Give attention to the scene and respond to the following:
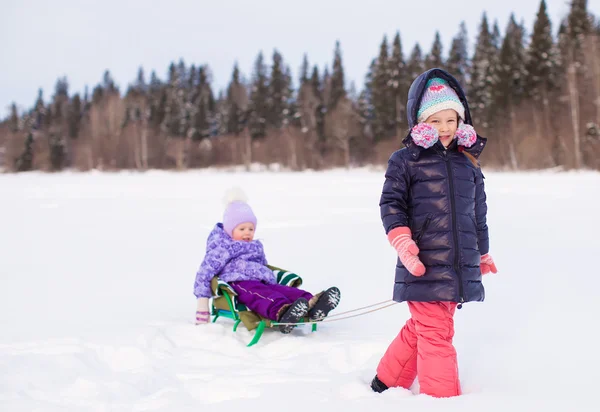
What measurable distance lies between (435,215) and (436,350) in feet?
2.12

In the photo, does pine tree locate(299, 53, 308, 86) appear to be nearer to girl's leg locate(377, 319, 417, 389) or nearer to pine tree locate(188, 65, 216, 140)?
pine tree locate(188, 65, 216, 140)

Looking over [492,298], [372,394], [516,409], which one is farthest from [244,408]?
[492,298]

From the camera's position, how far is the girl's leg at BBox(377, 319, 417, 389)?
2678 mm

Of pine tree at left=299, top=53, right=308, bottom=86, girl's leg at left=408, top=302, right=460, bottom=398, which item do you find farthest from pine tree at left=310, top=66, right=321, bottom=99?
girl's leg at left=408, top=302, right=460, bottom=398

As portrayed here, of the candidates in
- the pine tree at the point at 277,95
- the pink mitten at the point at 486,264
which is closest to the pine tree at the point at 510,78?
the pine tree at the point at 277,95

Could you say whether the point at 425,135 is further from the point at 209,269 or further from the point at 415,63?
the point at 415,63

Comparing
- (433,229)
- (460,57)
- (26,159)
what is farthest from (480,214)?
(26,159)

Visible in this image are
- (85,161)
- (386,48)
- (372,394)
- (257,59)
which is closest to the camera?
(372,394)

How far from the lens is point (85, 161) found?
4812cm

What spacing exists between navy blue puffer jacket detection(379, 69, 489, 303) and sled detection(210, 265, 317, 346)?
1403 mm

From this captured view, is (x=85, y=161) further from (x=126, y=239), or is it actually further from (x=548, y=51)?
(x=126, y=239)

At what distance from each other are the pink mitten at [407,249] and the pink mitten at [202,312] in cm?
208

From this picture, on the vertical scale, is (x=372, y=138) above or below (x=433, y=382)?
above

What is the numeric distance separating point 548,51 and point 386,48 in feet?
42.7
